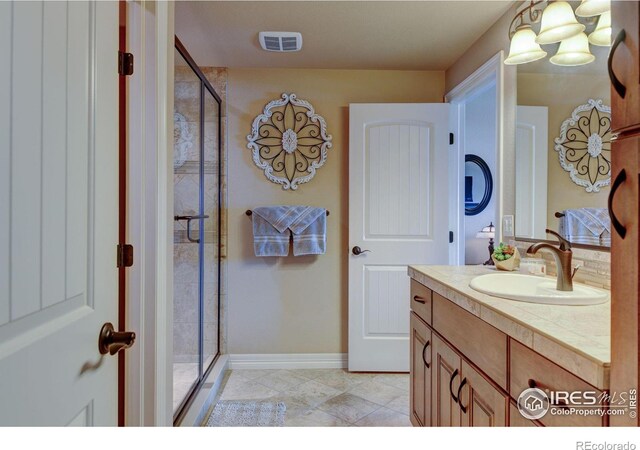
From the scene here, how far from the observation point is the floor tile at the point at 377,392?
2.28 metres

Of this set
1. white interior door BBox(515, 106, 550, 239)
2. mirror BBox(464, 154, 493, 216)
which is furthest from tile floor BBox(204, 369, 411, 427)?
mirror BBox(464, 154, 493, 216)

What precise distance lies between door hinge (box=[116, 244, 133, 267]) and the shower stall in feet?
2.88

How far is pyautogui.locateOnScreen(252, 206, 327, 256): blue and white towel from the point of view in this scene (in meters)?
2.61

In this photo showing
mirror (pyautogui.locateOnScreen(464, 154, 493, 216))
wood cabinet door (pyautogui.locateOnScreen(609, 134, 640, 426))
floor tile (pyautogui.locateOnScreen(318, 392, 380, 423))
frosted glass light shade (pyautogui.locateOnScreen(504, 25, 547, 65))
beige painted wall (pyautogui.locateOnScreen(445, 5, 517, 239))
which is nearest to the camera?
wood cabinet door (pyautogui.locateOnScreen(609, 134, 640, 426))

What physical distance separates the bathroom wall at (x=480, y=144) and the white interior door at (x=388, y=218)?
0.42m

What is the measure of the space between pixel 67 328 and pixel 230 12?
1.90m

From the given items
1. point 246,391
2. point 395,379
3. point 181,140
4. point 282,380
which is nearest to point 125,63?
point 181,140

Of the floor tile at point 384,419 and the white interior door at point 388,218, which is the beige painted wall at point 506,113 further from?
the floor tile at point 384,419

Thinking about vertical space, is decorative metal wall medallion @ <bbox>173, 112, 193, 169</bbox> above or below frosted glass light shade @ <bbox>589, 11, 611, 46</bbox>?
below

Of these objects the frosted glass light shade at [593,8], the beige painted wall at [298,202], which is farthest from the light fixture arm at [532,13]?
the beige painted wall at [298,202]

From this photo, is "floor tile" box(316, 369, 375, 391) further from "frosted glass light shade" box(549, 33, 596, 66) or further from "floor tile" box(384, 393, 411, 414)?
"frosted glass light shade" box(549, 33, 596, 66)

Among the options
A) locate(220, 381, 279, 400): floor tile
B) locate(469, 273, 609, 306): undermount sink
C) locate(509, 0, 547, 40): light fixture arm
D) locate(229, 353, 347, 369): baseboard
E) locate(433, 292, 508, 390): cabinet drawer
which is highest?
locate(509, 0, 547, 40): light fixture arm

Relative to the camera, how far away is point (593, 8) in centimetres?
128

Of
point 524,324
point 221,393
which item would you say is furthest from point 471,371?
point 221,393
